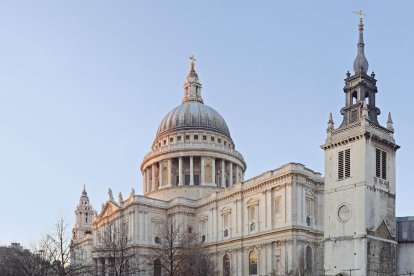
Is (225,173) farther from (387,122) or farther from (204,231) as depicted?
(387,122)

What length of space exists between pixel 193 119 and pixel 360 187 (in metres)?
59.5

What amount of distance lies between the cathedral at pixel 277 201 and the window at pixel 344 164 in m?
0.10

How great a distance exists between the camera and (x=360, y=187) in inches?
2077

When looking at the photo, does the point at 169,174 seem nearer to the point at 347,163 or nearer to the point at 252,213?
the point at 252,213

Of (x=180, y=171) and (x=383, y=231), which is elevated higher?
(x=180, y=171)

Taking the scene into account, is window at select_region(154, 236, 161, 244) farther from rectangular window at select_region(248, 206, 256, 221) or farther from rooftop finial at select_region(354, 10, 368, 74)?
rooftop finial at select_region(354, 10, 368, 74)

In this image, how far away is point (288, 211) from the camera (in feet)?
235

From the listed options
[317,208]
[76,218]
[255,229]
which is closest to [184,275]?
[255,229]

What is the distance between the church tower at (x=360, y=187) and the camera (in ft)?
171

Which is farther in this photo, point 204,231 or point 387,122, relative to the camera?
point 204,231

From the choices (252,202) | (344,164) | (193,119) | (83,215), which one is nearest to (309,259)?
(252,202)

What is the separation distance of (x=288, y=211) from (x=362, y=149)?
20.4 m

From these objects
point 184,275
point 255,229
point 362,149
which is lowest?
point 184,275

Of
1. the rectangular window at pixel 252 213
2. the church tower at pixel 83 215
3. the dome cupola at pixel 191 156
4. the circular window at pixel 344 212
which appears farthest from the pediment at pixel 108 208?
the circular window at pixel 344 212
